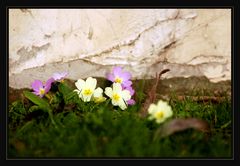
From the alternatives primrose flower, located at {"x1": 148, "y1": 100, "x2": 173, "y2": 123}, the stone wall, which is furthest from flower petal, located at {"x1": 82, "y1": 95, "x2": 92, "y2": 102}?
primrose flower, located at {"x1": 148, "y1": 100, "x2": 173, "y2": 123}

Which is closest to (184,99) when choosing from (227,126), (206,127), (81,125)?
(227,126)

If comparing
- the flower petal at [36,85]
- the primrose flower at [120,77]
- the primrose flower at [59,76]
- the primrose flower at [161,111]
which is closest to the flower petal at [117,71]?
the primrose flower at [120,77]

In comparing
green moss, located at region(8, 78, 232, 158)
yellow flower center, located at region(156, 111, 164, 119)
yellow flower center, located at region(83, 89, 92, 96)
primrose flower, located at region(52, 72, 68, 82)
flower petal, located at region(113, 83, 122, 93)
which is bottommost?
green moss, located at region(8, 78, 232, 158)

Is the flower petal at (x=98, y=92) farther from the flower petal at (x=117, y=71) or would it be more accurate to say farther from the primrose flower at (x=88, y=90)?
the flower petal at (x=117, y=71)

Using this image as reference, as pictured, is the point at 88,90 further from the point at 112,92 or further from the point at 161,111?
the point at 161,111

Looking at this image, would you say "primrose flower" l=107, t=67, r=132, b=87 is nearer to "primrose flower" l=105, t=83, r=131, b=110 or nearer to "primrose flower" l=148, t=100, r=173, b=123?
"primrose flower" l=105, t=83, r=131, b=110

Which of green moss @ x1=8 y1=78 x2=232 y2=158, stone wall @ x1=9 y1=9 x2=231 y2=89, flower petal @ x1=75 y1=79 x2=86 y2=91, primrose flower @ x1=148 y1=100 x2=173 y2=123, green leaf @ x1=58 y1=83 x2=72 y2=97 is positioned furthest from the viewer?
stone wall @ x1=9 y1=9 x2=231 y2=89
